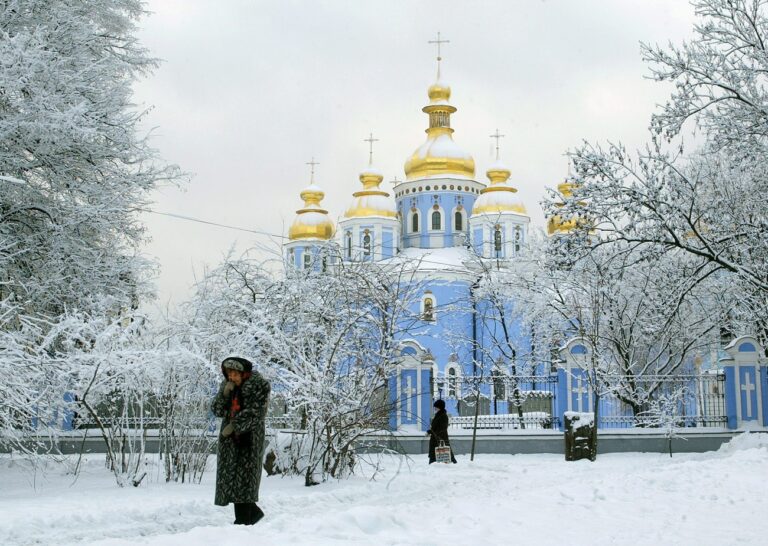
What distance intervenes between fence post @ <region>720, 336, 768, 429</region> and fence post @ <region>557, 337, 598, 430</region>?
256 cm

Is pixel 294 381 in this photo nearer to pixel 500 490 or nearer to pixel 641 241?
pixel 500 490

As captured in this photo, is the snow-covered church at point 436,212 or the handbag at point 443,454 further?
the snow-covered church at point 436,212

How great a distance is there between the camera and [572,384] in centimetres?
1795

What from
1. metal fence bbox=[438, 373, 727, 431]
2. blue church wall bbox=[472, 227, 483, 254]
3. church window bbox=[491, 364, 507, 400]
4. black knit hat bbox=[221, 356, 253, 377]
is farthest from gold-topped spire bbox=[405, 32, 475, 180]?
black knit hat bbox=[221, 356, 253, 377]

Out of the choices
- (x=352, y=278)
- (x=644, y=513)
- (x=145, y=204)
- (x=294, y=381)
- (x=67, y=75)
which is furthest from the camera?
(x=145, y=204)

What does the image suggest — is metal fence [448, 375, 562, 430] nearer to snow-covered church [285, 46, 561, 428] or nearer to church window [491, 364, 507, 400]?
church window [491, 364, 507, 400]

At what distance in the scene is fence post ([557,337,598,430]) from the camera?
58.5 ft

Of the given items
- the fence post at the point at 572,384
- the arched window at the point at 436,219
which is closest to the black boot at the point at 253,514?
the fence post at the point at 572,384

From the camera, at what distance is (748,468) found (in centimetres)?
1120

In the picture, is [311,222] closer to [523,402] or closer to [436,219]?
[436,219]

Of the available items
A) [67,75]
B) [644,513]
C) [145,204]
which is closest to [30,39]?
[67,75]

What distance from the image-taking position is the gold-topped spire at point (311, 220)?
51.0 meters

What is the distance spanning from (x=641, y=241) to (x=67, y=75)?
8.66m

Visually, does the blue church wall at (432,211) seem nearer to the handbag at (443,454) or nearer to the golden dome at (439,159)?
the golden dome at (439,159)
